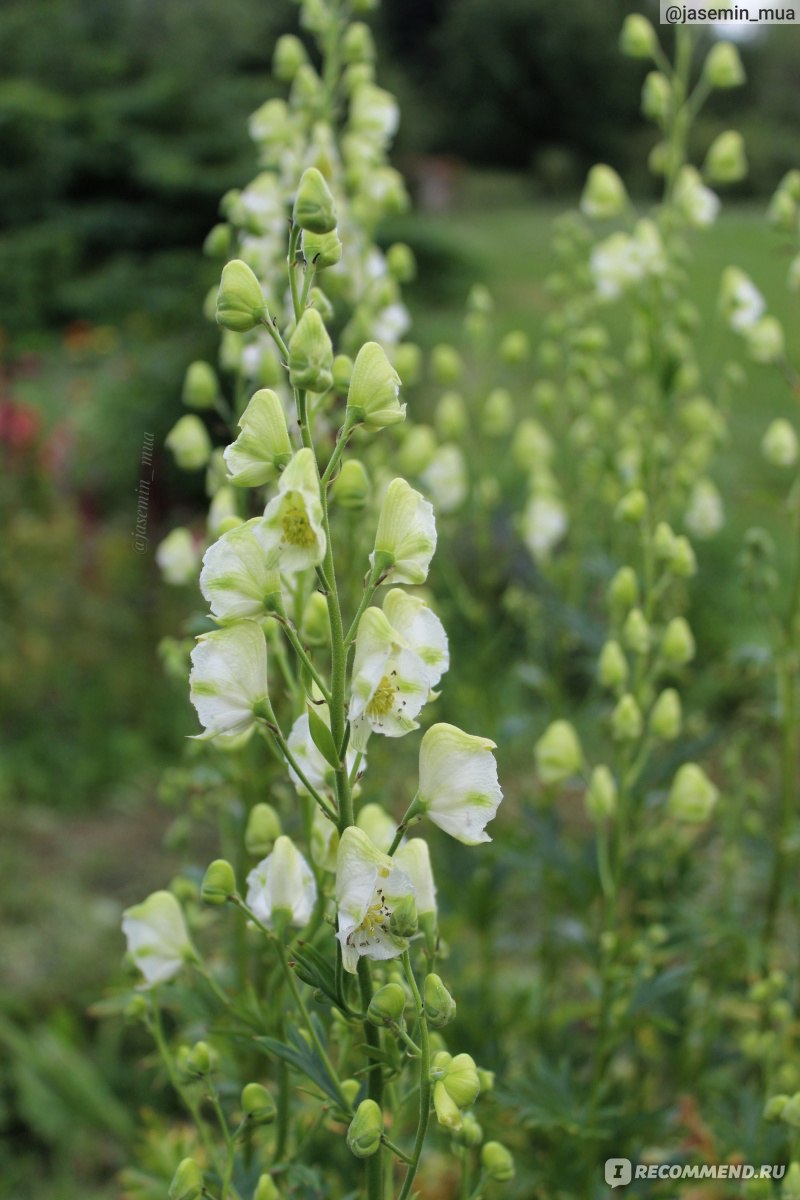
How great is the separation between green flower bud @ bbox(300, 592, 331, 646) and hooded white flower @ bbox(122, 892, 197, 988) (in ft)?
1.10

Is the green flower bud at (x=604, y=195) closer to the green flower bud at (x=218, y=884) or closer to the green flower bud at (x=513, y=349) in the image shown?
the green flower bud at (x=513, y=349)

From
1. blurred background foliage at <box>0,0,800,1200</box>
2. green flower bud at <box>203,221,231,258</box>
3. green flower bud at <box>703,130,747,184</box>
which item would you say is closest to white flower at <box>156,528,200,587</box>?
blurred background foliage at <box>0,0,800,1200</box>

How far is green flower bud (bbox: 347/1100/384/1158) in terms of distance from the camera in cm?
101

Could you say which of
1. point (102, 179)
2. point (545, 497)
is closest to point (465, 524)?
point (545, 497)

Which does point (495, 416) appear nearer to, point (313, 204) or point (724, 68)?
point (724, 68)

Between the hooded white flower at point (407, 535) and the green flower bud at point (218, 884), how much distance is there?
1.14 ft

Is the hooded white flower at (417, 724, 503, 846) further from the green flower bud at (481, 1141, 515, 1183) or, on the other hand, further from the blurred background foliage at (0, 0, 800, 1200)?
the blurred background foliage at (0, 0, 800, 1200)

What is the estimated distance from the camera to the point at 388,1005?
3.32 ft

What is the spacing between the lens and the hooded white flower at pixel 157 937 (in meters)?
1.34

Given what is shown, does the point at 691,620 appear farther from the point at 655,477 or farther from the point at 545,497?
the point at 655,477

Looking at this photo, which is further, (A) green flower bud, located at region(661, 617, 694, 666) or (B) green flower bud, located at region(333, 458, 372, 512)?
(A) green flower bud, located at region(661, 617, 694, 666)

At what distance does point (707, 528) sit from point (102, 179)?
7.84 meters

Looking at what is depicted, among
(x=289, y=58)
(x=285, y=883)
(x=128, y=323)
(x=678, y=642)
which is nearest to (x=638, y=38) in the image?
(x=289, y=58)

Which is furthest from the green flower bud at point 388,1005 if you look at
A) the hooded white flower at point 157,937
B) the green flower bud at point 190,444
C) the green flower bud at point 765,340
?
the green flower bud at point 765,340
